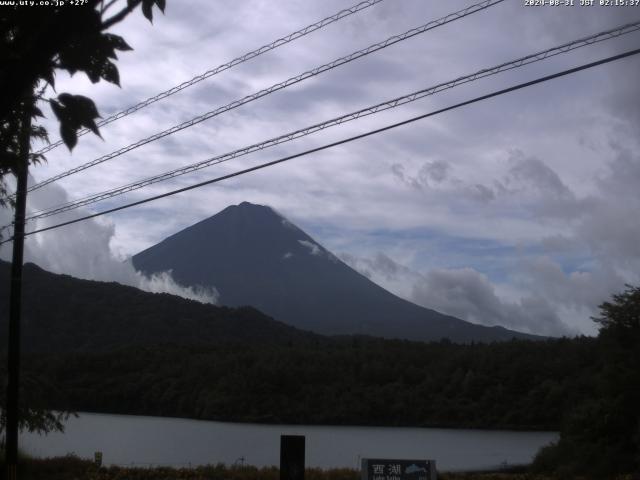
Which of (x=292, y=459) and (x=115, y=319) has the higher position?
(x=115, y=319)

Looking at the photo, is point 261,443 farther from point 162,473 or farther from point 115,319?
point 115,319

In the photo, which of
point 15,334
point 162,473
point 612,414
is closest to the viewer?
point 15,334

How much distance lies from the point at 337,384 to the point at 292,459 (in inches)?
1898

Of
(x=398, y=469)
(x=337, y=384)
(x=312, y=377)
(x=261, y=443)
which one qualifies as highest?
(x=312, y=377)

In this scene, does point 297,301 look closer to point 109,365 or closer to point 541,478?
point 109,365

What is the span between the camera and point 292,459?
12602 millimetres

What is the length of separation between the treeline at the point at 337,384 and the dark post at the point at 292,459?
3967cm

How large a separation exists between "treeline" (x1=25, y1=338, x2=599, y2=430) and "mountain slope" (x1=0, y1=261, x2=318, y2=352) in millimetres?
8680

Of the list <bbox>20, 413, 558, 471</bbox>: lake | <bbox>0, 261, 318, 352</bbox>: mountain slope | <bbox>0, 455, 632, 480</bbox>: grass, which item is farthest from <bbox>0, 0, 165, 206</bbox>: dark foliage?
<bbox>0, 261, 318, 352</bbox>: mountain slope

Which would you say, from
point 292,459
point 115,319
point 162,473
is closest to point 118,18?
point 292,459

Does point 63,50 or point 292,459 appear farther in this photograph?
point 292,459

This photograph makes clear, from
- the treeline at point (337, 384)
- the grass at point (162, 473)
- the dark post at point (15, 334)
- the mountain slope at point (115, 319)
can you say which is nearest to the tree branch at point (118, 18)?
the dark post at point (15, 334)

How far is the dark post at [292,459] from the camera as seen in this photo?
1254 cm

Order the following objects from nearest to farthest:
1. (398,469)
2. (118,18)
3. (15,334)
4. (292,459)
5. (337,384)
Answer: (118,18) → (292,459) → (398,469) → (15,334) → (337,384)
